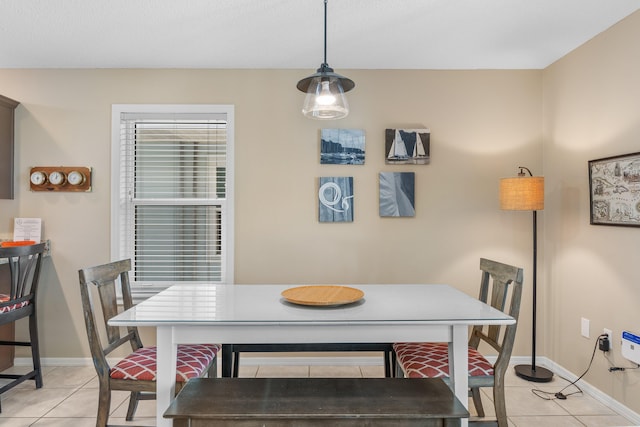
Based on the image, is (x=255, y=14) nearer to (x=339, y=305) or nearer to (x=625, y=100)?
(x=339, y=305)

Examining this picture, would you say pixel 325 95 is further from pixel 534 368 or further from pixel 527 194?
pixel 534 368

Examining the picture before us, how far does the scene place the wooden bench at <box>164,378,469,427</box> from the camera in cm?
144

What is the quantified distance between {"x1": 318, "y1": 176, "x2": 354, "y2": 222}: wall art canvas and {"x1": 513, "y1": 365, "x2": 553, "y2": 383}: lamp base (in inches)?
68.8

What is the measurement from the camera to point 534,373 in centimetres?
288

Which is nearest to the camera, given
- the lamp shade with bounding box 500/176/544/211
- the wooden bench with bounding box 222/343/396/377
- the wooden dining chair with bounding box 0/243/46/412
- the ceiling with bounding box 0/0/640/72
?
the wooden bench with bounding box 222/343/396/377

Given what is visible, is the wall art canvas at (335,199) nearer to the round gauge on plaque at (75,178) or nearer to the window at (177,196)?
the window at (177,196)

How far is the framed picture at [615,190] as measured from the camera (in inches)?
89.7

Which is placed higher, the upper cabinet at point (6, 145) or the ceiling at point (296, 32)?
the ceiling at point (296, 32)

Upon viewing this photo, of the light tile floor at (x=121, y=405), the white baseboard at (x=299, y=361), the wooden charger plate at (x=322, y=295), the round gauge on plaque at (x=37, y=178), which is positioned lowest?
the light tile floor at (x=121, y=405)

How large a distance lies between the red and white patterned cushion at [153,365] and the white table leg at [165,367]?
0.38 ft

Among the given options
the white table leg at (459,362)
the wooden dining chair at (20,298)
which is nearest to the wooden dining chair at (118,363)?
the wooden dining chair at (20,298)

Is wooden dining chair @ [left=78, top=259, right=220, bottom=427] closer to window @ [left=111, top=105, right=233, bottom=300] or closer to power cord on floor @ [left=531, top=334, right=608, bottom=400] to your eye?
window @ [left=111, top=105, right=233, bottom=300]

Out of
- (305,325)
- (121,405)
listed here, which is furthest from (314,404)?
(121,405)

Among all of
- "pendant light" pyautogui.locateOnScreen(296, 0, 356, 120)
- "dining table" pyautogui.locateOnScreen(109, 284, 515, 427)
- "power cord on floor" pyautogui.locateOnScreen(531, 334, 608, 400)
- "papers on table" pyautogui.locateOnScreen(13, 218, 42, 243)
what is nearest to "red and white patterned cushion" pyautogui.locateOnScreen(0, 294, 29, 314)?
"papers on table" pyautogui.locateOnScreen(13, 218, 42, 243)
